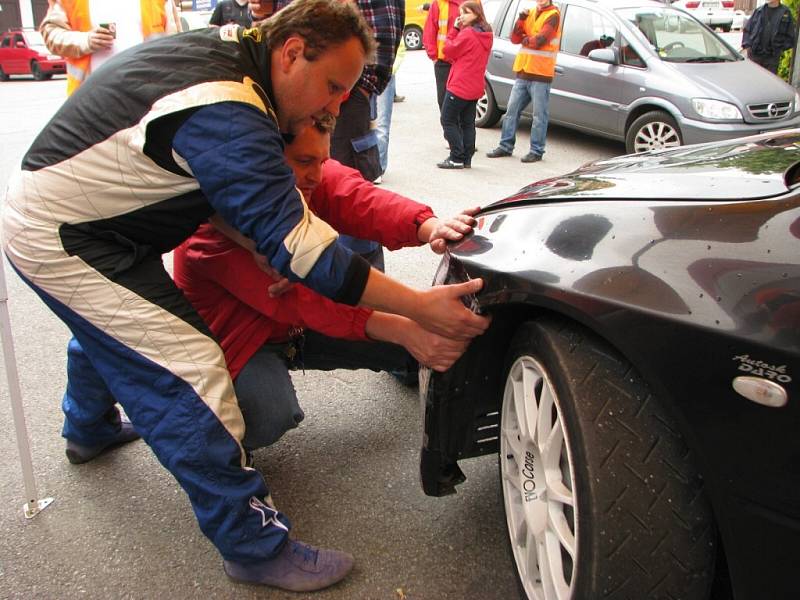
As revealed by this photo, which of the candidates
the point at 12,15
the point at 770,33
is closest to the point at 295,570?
the point at 770,33

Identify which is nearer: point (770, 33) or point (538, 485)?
point (538, 485)

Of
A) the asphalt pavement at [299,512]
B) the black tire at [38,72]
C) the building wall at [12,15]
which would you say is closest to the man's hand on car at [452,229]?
the asphalt pavement at [299,512]

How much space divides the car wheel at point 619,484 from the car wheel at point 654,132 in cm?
624

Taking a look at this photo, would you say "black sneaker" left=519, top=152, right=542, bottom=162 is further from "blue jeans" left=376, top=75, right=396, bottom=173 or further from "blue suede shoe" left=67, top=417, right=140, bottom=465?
"blue suede shoe" left=67, top=417, right=140, bottom=465

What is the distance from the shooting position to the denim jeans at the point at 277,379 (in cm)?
237

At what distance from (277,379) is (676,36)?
705 cm

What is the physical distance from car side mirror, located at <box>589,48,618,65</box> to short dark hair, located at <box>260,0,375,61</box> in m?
6.58

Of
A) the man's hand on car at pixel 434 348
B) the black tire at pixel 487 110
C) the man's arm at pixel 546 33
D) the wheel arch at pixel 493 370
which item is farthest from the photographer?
the black tire at pixel 487 110

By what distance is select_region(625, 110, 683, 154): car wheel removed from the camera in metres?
7.44

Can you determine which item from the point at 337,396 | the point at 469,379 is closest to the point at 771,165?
the point at 469,379

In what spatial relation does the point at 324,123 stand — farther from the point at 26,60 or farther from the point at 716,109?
the point at 26,60

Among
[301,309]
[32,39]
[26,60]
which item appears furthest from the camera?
[32,39]

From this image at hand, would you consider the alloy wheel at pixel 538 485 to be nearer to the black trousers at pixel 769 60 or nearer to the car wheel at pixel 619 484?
the car wheel at pixel 619 484

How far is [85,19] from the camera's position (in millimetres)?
3820
